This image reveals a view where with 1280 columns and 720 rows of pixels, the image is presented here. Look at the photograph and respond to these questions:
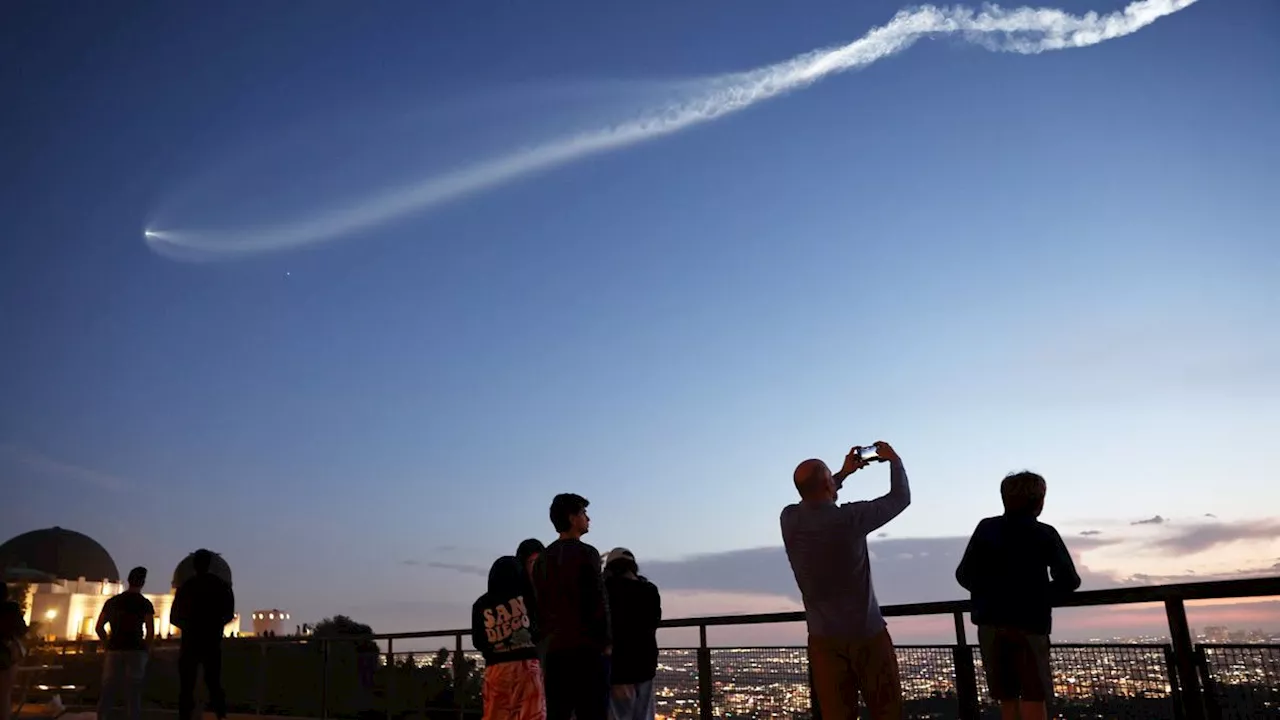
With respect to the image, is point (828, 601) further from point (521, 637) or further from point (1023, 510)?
point (521, 637)

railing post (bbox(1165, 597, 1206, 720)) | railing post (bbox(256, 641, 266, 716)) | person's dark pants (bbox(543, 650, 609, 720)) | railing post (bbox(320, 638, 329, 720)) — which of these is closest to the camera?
railing post (bbox(1165, 597, 1206, 720))

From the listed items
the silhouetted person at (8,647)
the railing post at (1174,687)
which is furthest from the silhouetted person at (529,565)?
the railing post at (1174,687)

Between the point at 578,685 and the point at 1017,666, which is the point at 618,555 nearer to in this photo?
the point at 578,685

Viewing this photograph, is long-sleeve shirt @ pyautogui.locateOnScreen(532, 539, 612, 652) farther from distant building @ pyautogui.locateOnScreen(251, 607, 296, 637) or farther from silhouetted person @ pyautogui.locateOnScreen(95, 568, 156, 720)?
distant building @ pyautogui.locateOnScreen(251, 607, 296, 637)

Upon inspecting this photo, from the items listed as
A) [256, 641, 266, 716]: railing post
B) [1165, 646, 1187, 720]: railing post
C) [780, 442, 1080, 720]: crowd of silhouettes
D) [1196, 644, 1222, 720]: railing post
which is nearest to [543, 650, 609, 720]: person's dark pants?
[780, 442, 1080, 720]: crowd of silhouettes

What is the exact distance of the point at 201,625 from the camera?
8758mm

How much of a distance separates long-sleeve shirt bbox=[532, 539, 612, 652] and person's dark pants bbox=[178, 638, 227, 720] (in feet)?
15.9

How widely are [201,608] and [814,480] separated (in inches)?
257

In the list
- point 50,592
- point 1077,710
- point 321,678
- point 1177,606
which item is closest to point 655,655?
point 1077,710

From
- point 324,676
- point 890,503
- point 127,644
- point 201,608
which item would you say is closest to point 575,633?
point 890,503

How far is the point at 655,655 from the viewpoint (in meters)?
5.96

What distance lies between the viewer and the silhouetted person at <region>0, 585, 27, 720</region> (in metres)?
5.75

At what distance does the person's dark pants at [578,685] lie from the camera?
5258 mm

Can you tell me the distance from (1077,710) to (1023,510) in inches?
43.6
